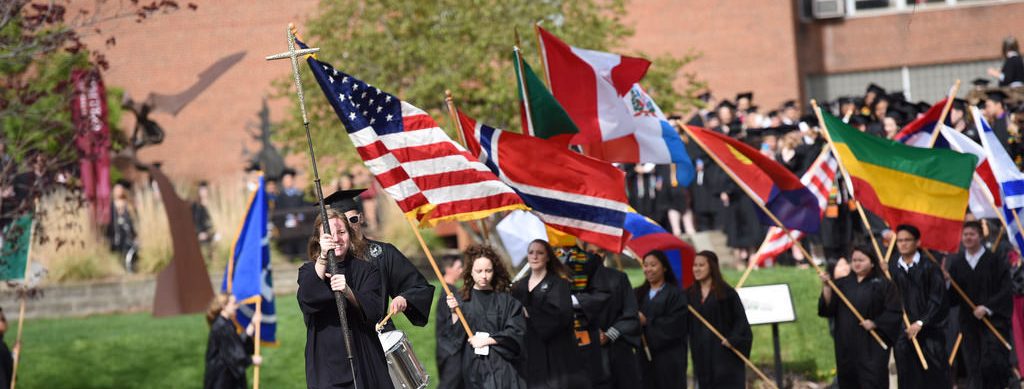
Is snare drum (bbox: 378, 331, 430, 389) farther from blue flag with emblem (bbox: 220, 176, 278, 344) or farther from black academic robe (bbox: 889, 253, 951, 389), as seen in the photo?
black academic robe (bbox: 889, 253, 951, 389)

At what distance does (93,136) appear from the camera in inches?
719

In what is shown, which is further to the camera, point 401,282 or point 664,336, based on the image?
point 664,336

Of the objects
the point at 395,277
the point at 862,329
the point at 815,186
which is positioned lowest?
the point at 862,329

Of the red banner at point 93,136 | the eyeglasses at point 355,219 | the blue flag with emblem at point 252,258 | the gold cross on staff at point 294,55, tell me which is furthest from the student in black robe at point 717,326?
the red banner at point 93,136

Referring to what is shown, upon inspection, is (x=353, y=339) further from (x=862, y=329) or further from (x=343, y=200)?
(x=862, y=329)

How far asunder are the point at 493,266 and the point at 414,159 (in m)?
0.99

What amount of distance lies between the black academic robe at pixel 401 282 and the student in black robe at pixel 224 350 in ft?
20.4

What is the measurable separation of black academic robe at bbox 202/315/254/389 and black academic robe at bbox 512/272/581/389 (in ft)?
13.5

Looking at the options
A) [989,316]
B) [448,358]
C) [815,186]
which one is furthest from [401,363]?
[989,316]

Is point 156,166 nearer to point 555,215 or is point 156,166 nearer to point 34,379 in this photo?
point 34,379

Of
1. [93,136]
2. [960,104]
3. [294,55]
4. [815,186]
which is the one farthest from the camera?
[960,104]

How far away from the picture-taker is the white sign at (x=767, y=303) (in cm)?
1540

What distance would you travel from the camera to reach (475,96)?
2405cm

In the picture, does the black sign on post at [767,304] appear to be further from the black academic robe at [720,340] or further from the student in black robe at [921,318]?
the student in black robe at [921,318]
